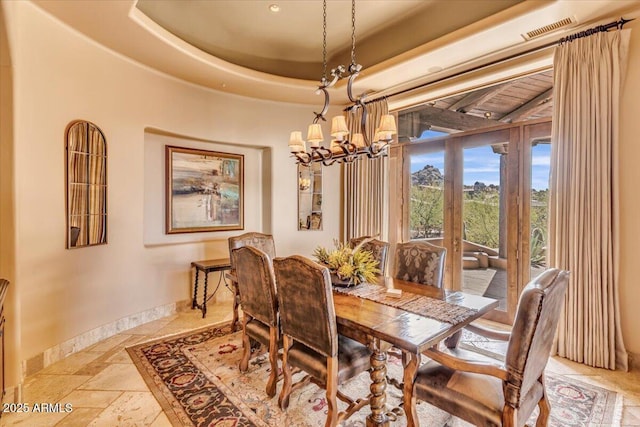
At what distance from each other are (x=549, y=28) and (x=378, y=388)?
354cm

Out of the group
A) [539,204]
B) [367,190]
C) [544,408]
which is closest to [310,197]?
[367,190]

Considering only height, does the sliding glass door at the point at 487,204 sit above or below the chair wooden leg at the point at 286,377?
above

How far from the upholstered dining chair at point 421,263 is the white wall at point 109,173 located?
2360 mm

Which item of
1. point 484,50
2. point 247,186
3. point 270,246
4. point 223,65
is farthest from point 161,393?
point 484,50

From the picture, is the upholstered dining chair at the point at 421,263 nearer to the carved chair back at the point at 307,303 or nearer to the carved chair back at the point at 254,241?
the carved chair back at the point at 307,303

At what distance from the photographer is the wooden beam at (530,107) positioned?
3.42 m

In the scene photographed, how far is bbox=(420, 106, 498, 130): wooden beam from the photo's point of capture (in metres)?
3.94

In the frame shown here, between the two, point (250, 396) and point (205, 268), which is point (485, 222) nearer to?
point (250, 396)

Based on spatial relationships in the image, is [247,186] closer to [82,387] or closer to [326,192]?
[326,192]

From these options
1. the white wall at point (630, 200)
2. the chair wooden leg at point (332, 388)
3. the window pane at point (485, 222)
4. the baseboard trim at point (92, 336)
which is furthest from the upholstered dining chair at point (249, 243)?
the white wall at point (630, 200)

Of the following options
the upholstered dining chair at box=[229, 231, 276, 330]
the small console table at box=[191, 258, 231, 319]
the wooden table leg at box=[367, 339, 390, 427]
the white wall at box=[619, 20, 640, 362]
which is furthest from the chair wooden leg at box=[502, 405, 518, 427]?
the small console table at box=[191, 258, 231, 319]

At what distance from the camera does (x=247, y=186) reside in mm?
5082

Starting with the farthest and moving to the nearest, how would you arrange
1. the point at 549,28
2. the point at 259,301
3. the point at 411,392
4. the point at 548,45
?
the point at 548,45, the point at 549,28, the point at 259,301, the point at 411,392

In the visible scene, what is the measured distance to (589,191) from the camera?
9.46 ft
